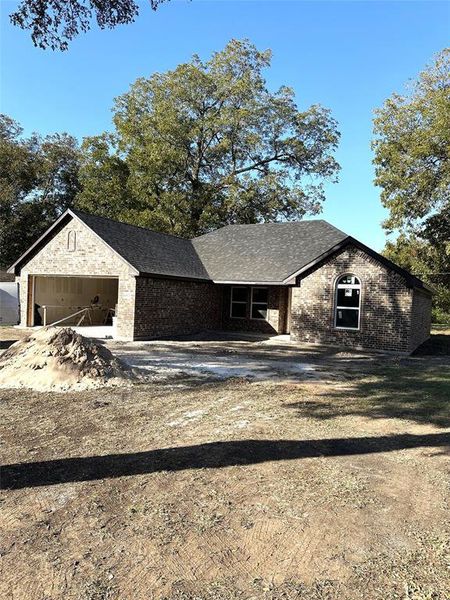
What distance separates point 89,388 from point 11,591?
246 inches

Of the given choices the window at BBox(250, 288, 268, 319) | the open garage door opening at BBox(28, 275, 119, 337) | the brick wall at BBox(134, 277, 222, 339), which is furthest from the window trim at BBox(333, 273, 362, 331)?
the open garage door opening at BBox(28, 275, 119, 337)

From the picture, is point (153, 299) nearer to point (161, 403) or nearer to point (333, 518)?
point (161, 403)

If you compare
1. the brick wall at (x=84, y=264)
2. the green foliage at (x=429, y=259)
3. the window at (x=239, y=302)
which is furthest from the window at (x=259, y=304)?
the green foliage at (x=429, y=259)

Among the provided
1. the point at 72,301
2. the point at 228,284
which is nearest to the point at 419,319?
the point at 228,284

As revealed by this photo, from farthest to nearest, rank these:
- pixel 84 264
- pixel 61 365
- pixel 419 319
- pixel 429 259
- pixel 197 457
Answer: pixel 429 259, pixel 84 264, pixel 419 319, pixel 61 365, pixel 197 457

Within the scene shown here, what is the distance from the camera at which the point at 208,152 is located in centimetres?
3806

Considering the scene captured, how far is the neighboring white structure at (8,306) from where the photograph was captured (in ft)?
52.9

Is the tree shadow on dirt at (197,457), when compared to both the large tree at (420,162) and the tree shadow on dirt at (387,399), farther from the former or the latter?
the large tree at (420,162)

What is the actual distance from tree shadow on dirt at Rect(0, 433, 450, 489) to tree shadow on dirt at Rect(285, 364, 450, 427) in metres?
1.20

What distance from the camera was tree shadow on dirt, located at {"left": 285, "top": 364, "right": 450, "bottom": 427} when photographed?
7656 millimetres

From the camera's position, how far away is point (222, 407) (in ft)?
25.8

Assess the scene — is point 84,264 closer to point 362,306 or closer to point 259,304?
point 259,304

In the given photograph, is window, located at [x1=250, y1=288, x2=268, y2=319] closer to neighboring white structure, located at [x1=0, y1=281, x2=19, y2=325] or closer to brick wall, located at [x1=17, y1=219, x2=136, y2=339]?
brick wall, located at [x1=17, y1=219, x2=136, y2=339]

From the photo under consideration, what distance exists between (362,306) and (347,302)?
66 centimetres
